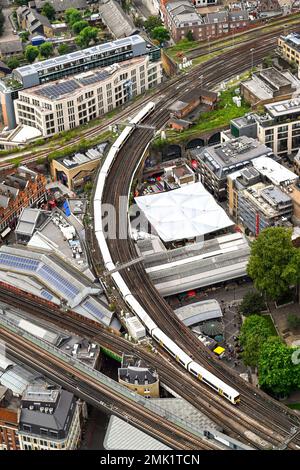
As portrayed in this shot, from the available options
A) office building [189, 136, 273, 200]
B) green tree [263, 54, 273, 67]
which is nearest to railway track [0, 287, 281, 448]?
office building [189, 136, 273, 200]

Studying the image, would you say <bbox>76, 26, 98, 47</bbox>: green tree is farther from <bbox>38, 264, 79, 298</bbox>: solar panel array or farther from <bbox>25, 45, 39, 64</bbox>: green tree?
<bbox>38, 264, 79, 298</bbox>: solar panel array

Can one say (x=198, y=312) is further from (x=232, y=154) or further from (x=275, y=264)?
(x=232, y=154)

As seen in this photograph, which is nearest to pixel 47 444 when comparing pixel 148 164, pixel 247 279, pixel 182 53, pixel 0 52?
pixel 247 279

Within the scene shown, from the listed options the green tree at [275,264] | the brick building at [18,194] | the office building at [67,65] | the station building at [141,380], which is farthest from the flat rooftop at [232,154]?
the station building at [141,380]

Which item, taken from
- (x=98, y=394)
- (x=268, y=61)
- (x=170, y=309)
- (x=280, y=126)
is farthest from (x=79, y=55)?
(x=98, y=394)

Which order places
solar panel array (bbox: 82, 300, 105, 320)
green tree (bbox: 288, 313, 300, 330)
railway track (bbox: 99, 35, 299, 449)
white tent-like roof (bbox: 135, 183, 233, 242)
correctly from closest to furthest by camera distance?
railway track (bbox: 99, 35, 299, 449) → green tree (bbox: 288, 313, 300, 330) → solar panel array (bbox: 82, 300, 105, 320) → white tent-like roof (bbox: 135, 183, 233, 242)

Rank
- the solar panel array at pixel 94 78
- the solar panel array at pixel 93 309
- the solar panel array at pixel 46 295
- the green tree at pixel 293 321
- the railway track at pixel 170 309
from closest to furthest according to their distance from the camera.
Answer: the railway track at pixel 170 309 → the green tree at pixel 293 321 → the solar panel array at pixel 93 309 → the solar panel array at pixel 46 295 → the solar panel array at pixel 94 78

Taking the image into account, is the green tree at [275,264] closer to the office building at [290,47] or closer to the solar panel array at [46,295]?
the solar panel array at [46,295]

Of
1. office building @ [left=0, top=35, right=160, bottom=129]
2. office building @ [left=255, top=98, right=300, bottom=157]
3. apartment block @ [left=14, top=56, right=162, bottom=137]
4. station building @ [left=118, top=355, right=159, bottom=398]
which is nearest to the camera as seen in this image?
station building @ [left=118, top=355, right=159, bottom=398]
